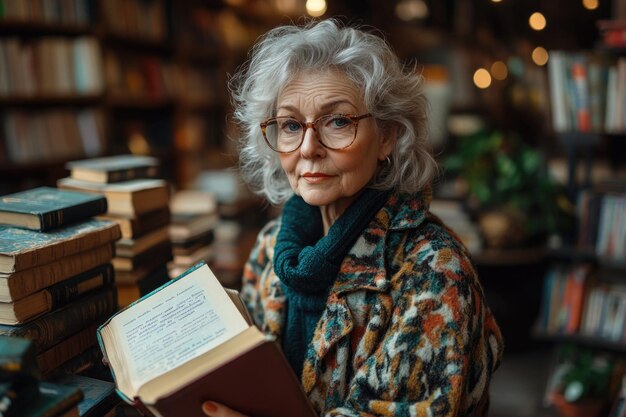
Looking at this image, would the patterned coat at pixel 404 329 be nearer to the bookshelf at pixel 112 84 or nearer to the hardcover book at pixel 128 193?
the hardcover book at pixel 128 193

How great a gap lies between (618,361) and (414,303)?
84.6 inches

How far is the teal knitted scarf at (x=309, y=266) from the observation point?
1252mm

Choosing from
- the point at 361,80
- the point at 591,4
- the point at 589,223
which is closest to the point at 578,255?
the point at 589,223

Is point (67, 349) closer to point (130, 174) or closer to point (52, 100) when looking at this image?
point (130, 174)

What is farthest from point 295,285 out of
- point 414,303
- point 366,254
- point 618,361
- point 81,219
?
point 618,361

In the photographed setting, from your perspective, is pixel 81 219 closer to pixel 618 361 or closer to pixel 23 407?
pixel 23 407

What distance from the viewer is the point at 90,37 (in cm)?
312

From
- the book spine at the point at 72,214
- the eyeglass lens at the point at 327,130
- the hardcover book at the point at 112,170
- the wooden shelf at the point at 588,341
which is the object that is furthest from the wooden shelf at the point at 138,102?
the wooden shelf at the point at 588,341

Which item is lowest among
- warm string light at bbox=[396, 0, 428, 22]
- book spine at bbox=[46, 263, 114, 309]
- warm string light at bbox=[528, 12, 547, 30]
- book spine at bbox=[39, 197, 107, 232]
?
book spine at bbox=[46, 263, 114, 309]

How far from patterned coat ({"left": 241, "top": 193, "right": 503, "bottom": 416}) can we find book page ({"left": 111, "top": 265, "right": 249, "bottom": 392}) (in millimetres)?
Result: 273

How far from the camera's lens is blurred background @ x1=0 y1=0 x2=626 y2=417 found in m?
2.63

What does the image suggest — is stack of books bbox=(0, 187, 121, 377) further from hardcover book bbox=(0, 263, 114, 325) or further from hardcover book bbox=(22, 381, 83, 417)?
hardcover book bbox=(22, 381, 83, 417)

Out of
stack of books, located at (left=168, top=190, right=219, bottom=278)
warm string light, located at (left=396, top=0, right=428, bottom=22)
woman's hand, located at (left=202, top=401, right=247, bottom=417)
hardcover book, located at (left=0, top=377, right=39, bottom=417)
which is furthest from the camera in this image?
warm string light, located at (left=396, top=0, right=428, bottom=22)

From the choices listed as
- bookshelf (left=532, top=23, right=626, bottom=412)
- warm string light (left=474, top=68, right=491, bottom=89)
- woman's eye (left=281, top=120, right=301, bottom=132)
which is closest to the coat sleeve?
woman's eye (left=281, top=120, right=301, bottom=132)
